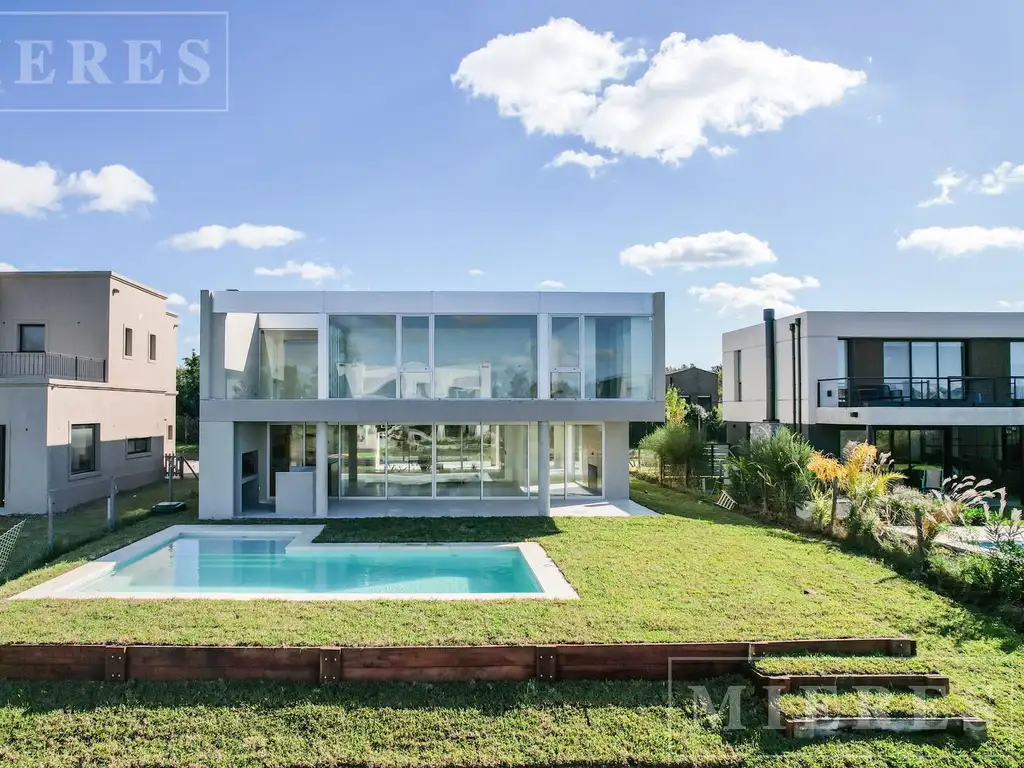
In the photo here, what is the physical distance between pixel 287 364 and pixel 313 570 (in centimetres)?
640

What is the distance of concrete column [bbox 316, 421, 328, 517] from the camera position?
14.8 m

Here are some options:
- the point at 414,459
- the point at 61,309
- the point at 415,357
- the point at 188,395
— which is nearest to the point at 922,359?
the point at 415,357

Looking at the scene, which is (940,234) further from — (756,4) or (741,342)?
(756,4)

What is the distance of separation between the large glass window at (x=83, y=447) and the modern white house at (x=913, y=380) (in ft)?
70.1

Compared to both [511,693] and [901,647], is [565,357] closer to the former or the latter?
[901,647]

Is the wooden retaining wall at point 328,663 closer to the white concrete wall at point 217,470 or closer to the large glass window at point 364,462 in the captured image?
the white concrete wall at point 217,470

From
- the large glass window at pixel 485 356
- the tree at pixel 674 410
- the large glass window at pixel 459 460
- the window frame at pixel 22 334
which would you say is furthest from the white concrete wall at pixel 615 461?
the window frame at pixel 22 334

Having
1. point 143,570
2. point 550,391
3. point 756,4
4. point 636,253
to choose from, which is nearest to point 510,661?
point 143,570

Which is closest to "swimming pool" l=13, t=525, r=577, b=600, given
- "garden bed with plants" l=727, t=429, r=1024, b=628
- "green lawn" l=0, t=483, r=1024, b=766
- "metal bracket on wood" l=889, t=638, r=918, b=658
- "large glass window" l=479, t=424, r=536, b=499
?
"green lawn" l=0, t=483, r=1024, b=766

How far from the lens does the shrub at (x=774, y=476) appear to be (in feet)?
46.7

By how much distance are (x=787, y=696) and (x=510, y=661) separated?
2739 millimetres

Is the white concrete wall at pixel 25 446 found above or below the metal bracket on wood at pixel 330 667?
above

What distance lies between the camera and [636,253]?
131ft

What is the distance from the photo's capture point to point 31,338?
62.1ft
